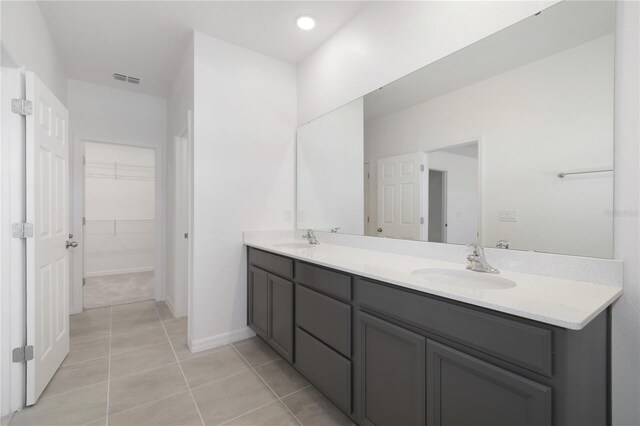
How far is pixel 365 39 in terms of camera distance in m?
2.18

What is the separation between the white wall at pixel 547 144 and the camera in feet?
3.83

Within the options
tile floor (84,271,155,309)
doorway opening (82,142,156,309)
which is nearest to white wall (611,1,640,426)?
tile floor (84,271,155,309)

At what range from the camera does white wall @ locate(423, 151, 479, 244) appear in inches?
62.1

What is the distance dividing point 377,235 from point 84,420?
6.94 ft

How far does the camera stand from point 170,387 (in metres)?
1.96

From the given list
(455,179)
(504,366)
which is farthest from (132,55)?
(504,366)

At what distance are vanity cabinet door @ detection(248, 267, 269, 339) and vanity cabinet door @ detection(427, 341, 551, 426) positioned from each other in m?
1.49

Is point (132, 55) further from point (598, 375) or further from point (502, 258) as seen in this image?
point (598, 375)

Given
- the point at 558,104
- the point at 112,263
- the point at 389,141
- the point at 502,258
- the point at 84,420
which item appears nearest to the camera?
the point at 558,104

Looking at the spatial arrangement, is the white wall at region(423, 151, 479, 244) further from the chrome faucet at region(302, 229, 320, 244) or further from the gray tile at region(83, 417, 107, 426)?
the gray tile at region(83, 417, 107, 426)

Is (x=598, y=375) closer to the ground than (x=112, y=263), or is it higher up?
higher up

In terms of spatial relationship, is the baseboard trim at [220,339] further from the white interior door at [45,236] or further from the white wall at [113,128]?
the white wall at [113,128]

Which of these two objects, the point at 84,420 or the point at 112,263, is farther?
the point at 112,263

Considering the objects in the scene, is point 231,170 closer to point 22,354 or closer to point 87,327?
point 22,354
